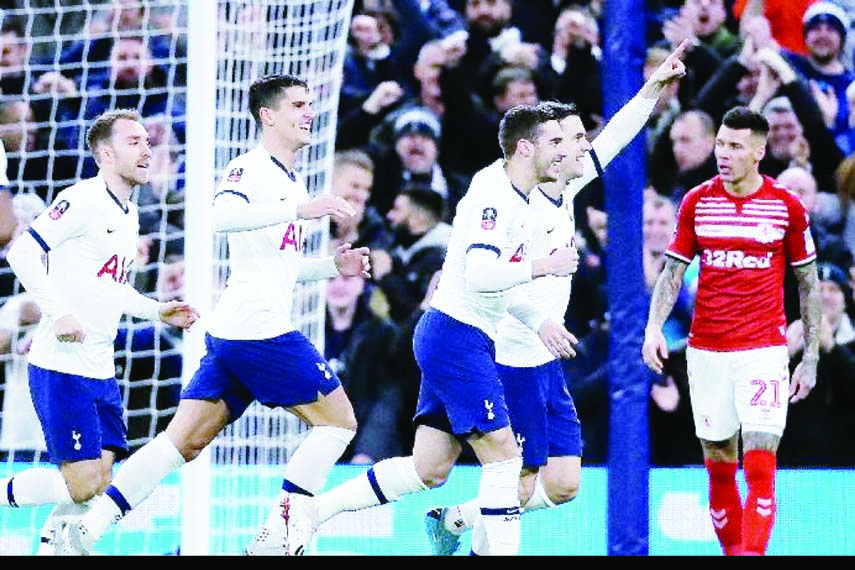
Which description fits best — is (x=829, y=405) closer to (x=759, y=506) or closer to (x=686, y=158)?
(x=686, y=158)

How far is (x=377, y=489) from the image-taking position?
6246 millimetres

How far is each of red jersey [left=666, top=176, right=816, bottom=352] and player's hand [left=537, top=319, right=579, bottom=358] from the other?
37.9 inches

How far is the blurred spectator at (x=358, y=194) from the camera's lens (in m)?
9.30

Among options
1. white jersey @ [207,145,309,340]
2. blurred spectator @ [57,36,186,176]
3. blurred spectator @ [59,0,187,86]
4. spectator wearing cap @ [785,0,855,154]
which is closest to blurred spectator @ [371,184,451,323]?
blurred spectator @ [57,36,186,176]

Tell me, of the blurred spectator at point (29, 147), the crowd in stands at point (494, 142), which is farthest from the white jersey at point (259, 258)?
the crowd in stands at point (494, 142)

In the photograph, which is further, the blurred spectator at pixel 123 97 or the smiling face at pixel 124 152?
the blurred spectator at pixel 123 97

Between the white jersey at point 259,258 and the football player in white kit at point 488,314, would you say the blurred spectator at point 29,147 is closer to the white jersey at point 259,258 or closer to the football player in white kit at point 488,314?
the white jersey at point 259,258

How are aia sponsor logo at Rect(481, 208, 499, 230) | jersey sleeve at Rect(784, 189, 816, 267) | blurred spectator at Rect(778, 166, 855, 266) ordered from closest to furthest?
aia sponsor logo at Rect(481, 208, 499, 230) → jersey sleeve at Rect(784, 189, 816, 267) → blurred spectator at Rect(778, 166, 855, 266)

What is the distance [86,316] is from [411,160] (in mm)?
3476

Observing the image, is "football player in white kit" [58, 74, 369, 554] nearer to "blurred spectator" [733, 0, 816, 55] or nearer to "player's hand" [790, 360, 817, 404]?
"player's hand" [790, 360, 817, 404]

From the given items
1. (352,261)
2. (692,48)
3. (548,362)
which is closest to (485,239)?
(352,261)

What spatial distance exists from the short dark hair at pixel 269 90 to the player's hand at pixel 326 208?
62cm

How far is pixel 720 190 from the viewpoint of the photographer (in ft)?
20.7

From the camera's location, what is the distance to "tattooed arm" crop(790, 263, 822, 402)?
612 cm
